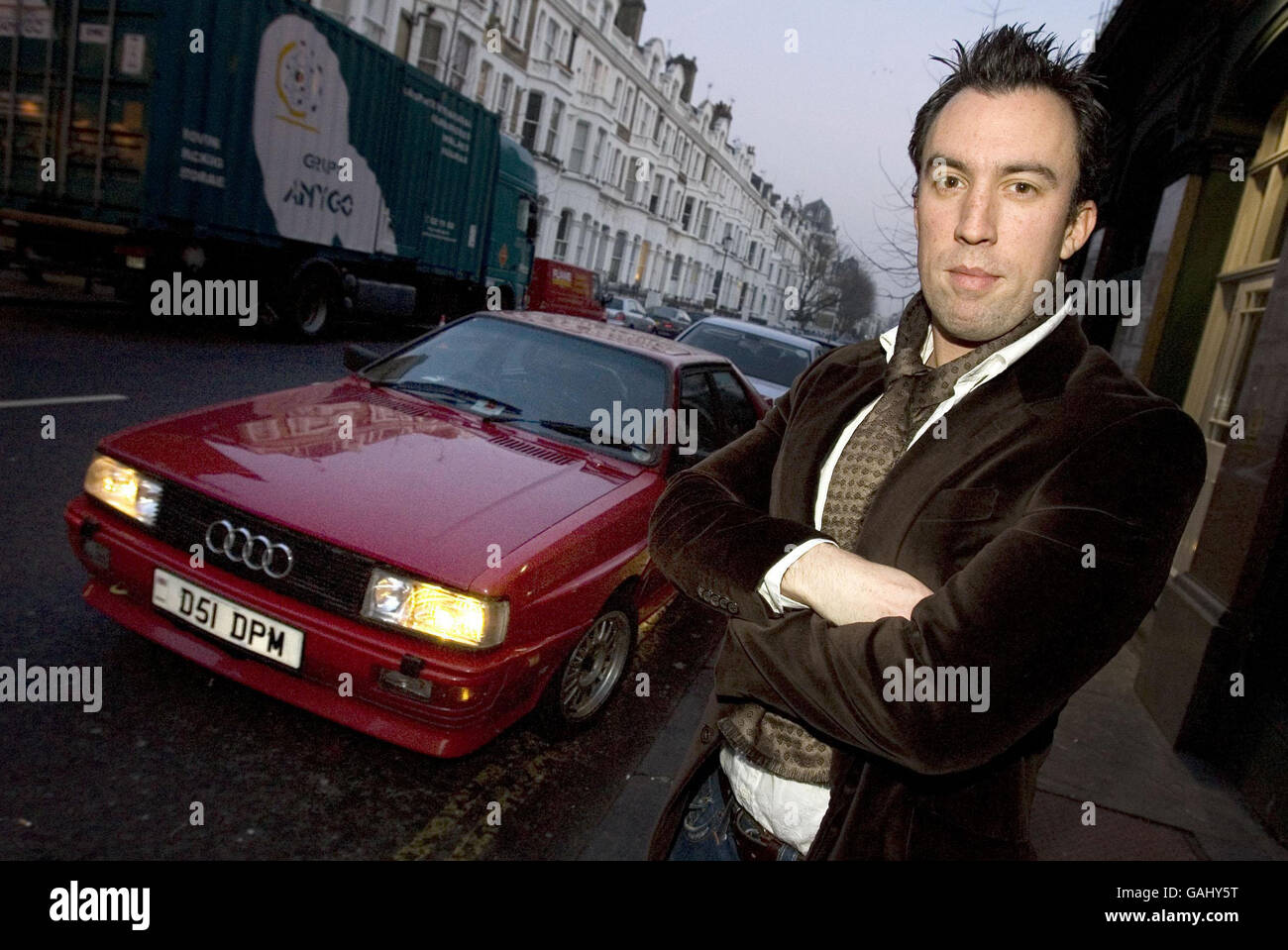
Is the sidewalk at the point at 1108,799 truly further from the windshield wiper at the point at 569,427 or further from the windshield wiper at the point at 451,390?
the windshield wiper at the point at 451,390

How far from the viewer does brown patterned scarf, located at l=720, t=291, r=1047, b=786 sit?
133 cm

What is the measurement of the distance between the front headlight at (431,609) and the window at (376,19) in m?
26.5

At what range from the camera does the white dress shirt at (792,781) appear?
129 centimetres

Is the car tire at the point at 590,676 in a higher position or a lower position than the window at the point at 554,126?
lower

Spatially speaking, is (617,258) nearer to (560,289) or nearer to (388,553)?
(560,289)

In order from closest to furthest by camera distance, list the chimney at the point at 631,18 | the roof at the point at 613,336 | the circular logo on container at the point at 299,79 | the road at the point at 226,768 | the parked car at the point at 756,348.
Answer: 1. the road at the point at 226,768
2. the roof at the point at 613,336
3. the parked car at the point at 756,348
4. the circular logo on container at the point at 299,79
5. the chimney at the point at 631,18

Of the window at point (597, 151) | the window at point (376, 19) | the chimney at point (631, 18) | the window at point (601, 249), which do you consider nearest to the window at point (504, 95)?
the window at point (597, 151)

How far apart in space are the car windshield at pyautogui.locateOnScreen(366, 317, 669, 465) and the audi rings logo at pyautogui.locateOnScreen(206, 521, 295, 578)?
4.49 feet

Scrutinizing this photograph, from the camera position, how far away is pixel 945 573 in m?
1.19

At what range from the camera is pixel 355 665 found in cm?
270

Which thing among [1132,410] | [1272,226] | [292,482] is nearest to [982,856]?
[1132,410]

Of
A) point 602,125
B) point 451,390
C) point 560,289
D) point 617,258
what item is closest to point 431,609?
point 451,390

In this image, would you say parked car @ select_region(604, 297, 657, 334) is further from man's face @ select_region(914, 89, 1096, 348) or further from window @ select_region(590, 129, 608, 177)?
man's face @ select_region(914, 89, 1096, 348)

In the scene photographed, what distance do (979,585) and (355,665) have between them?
2.15 meters
